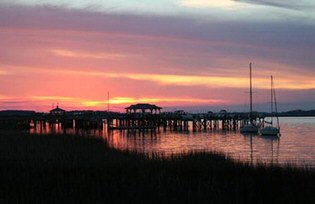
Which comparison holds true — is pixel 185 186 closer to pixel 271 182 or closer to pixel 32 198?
pixel 271 182

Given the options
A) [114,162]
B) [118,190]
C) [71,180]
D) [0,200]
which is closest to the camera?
[0,200]

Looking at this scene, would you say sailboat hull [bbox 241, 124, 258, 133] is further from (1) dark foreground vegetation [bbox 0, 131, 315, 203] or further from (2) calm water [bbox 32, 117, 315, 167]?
(1) dark foreground vegetation [bbox 0, 131, 315, 203]

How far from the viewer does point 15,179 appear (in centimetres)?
1727

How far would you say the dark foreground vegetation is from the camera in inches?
585

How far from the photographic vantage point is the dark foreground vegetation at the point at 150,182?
48.7 feet

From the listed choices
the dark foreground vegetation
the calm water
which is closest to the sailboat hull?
the calm water

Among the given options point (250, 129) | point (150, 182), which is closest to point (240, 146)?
point (250, 129)

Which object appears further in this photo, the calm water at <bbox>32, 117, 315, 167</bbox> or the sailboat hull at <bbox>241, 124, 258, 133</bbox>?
the sailboat hull at <bbox>241, 124, 258, 133</bbox>

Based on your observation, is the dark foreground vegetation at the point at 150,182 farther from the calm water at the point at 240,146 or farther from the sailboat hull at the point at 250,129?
the sailboat hull at the point at 250,129

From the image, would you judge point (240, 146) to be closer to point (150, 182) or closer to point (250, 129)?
point (250, 129)

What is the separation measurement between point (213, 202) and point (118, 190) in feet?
10.4

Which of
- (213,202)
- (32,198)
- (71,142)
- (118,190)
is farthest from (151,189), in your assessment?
(71,142)

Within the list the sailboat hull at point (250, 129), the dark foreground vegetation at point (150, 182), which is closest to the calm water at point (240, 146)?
the dark foreground vegetation at point (150, 182)

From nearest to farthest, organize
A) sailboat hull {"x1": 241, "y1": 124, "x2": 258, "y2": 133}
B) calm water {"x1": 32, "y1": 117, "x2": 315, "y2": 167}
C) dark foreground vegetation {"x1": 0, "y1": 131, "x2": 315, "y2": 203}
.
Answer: dark foreground vegetation {"x1": 0, "y1": 131, "x2": 315, "y2": 203} < calm water {"x1": 32, "y1": 117, "x2": 315, "y2": 167} < sailboat hull {"x1": 241, "y1": 124, "x2": 258, "y2": 133}
